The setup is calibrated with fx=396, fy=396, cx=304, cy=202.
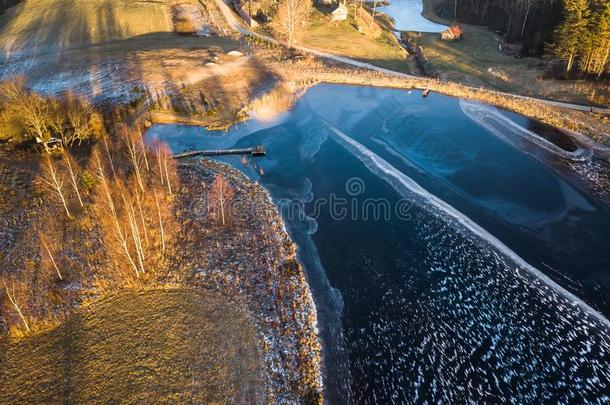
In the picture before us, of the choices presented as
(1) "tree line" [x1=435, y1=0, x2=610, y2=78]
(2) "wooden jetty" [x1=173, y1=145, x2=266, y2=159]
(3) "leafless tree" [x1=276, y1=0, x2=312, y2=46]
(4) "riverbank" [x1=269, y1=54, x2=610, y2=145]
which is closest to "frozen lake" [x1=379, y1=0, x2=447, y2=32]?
(1) "tree line" [x1=435, y1=0, x2=610, y2=78]

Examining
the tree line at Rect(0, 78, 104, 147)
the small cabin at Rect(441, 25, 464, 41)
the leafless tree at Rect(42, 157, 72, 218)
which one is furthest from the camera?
the small cabin at Rect(441, 25, 464, 41)

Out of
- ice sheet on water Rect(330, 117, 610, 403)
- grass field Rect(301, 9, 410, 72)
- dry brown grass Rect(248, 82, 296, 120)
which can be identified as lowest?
ice sheet on water Rect(330, 117, 610, 403)

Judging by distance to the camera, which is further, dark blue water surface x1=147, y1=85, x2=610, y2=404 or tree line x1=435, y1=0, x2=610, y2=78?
tree line x1=435, y1=0, x2=610, y2=78

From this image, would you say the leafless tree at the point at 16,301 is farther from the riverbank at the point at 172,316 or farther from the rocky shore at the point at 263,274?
the rocky shore at the point at 263,274

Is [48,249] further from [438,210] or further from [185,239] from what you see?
[438,210]

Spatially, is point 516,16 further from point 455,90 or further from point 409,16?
point 455,90

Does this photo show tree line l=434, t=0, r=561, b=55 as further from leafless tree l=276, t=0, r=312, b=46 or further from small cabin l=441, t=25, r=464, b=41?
leafless tree l=276, t=0, r=312, b=46

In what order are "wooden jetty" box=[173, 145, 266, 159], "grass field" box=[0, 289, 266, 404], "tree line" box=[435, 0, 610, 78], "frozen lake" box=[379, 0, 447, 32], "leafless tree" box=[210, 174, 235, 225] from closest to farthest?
"grass field" box=[0, 289, 266, 404], "leafless tree" box=[210, 174, 235, 225], "wooden jetty" box=[173, 145, 266, 159], "tree line" box=[435, 0, 610, 78], "frozen lake" box=[379, 0, 447, 32]

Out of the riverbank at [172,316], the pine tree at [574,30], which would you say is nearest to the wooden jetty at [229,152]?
the riverbank at [172,316]
